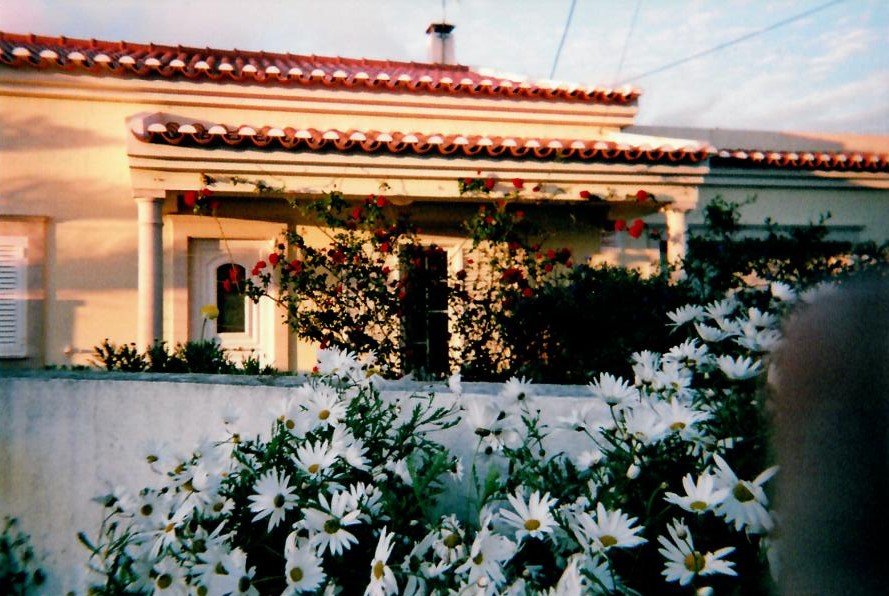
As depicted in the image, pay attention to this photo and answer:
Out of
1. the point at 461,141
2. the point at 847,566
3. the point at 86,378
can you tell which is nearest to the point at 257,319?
the point at 461,141

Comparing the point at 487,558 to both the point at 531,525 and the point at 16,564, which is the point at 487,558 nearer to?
the point at 531,525

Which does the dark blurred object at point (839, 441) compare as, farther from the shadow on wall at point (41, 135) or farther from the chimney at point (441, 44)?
the chimney at point (441, 44)

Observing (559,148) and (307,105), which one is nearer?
(559,148)

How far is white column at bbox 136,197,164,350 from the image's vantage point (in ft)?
20.6

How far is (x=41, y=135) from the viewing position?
757 cm

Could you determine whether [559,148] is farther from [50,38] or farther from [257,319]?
A: [50,38]

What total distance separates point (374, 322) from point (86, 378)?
2164mm

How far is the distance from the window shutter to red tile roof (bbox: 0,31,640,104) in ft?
6.38

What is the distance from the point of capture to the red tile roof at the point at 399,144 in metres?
6.26

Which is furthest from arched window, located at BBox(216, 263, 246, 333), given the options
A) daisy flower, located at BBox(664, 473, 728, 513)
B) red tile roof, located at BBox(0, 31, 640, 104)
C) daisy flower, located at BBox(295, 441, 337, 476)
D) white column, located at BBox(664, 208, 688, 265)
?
daisy flower, located at BBox(664, 473, 728, 513)

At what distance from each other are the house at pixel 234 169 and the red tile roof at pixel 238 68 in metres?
0.03

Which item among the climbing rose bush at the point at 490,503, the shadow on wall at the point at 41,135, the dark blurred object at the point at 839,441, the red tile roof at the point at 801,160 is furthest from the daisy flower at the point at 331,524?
the red tile roof at the point at 801,160

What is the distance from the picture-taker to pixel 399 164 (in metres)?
6.64

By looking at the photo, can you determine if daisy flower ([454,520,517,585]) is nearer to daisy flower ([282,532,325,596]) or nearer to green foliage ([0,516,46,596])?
daisy flower ([282,532,325,596])
